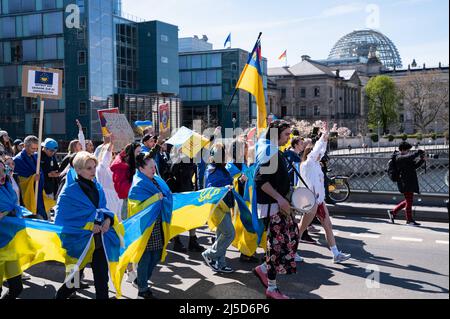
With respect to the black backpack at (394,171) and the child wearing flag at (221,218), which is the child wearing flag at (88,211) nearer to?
the child wearing flag at (221,218)

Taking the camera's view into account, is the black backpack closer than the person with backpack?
No

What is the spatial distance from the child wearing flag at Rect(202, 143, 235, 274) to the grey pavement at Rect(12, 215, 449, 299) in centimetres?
18

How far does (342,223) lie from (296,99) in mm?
102018

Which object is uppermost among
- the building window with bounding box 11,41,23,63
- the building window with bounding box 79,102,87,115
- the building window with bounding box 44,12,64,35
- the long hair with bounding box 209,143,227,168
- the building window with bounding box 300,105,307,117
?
the building window with bounding box 44,12,64,35

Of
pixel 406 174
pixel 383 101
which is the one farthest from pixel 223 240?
pixel 383 101

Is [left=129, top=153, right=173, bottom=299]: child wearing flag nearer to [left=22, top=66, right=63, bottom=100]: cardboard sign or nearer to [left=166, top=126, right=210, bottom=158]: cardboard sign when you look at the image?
[left=166, top=126, right=210, bottom=158]: cardboard sign

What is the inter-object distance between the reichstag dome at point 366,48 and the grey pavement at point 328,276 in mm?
143627

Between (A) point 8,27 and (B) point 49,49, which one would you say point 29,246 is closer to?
(B) point 49,49

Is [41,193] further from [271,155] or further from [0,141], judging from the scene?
[271,155]

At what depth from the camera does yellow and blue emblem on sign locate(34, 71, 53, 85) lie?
9.62m

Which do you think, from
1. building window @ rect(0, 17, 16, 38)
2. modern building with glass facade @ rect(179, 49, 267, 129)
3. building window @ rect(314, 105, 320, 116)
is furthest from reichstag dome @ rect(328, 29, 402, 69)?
building window @ rect(0, 17, 16, 38)

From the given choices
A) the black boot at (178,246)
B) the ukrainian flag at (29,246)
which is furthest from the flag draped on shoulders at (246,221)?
the ukrainian flag at (29,246)

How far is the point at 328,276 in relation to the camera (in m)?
7.39
